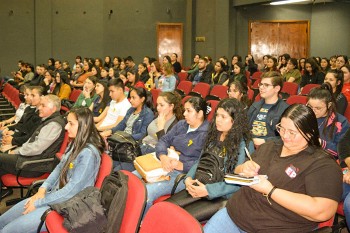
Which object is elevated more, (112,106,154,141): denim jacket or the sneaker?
(112,106,154,141): denim jacket

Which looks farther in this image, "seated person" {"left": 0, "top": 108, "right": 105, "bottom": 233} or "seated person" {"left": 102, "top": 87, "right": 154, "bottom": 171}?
"seated person" {"left": 102, "top": 87, "right": 154, "bottom": 171}

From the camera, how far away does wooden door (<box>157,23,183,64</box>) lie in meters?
14.4

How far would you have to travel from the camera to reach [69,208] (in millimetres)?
2426

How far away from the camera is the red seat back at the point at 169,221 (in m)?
1.84

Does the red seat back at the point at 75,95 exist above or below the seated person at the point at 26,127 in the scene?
above

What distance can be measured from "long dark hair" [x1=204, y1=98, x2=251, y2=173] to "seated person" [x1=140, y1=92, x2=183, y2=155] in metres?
A: 1.16

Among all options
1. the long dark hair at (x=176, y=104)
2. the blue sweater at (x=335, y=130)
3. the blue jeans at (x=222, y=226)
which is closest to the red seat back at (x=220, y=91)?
the long dark hair at (x=176, y=104)

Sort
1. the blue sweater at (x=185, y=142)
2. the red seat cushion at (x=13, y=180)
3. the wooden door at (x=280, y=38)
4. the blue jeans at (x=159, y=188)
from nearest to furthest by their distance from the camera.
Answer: the blue jeans at (x=159, y=188) < the blue sweater at (x=185, y=142) < the red seat cushion at (x=13, y=180) < the wooden door at (x=280, y=38)

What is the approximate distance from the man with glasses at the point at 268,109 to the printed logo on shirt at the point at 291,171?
5.84ft

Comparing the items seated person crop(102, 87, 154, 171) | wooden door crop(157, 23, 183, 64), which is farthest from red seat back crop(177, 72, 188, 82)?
seated person crop(102, 87, 154, 171)

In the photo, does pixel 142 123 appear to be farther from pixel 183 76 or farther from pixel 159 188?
pixel 183 76

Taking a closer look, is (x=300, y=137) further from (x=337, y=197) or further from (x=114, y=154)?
(x=114, y=154)

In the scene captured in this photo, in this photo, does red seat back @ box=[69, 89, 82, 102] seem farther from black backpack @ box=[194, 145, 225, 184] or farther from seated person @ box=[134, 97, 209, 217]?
black backpack @ box=[194, 145, 225, 184]

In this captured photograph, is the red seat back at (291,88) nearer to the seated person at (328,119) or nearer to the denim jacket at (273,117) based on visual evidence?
the denim jacket at (273,117)
